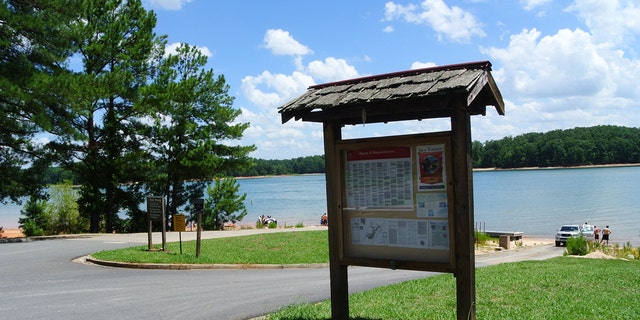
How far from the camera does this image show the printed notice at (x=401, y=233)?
544 centimetres

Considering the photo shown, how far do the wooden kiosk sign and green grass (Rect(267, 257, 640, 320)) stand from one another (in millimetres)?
1174

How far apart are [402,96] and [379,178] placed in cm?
91

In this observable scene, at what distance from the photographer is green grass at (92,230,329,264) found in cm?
1438

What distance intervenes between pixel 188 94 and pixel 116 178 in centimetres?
573

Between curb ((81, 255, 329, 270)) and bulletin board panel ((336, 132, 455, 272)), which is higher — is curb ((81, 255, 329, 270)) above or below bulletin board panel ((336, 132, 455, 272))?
below

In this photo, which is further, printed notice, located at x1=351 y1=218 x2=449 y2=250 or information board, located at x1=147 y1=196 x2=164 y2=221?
information board, located at x1=147 y1=196 x2=164 y2=221

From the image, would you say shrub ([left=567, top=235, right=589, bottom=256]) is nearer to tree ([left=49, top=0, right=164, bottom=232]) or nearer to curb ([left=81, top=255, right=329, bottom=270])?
curb ([left=81, top=255, right=329, bottom=270])

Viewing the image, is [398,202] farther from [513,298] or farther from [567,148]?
[567,148]

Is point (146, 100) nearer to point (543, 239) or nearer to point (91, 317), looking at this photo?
point (91, 317)

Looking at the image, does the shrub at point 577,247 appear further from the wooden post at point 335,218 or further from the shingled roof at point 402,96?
the wooden post at point 335,218

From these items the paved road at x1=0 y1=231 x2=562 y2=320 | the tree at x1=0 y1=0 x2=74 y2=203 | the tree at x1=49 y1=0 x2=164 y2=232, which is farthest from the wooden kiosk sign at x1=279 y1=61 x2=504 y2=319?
Result: the tree at x1=49 y1=0 x2=164 y2=232

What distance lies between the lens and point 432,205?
5.46 meters

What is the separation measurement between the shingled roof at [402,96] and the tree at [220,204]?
26422 millimetres

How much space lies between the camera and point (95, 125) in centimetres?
2766
